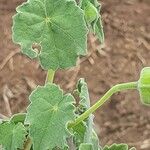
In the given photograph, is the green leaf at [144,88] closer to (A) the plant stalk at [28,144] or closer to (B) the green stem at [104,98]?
(B) the green stem at [104,98]

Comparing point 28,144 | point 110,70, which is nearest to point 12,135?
point 28,144

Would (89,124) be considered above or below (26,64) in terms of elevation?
above

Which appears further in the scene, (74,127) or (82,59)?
(82,59)

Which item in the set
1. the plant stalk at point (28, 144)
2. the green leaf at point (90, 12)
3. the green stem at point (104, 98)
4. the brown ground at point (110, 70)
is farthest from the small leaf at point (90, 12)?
the brown ground at point (110, 70)

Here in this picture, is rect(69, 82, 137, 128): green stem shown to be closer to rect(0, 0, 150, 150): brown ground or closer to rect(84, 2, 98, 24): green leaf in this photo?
rect(84, 2, 98, 24): green leaf

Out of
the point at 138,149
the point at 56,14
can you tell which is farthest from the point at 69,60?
the point at 138,149

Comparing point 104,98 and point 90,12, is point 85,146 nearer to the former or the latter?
point 104,98

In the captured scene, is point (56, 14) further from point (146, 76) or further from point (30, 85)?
point (30, 85)
